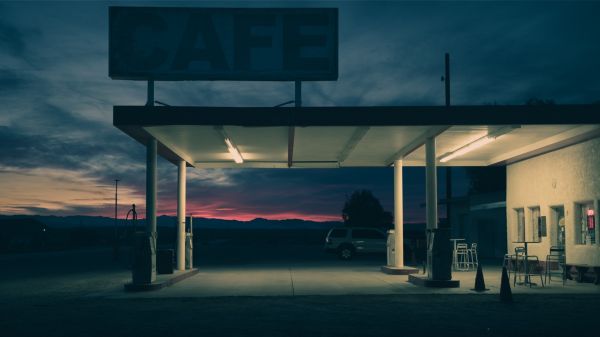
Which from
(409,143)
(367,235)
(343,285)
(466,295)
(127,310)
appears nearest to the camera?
(127,310)

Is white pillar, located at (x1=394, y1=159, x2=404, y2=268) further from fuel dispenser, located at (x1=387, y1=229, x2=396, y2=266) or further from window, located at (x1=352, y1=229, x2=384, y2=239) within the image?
window, located at (x1=352, y1=229, x2=384, y2=239)

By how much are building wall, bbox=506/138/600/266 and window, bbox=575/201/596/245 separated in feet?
0.30

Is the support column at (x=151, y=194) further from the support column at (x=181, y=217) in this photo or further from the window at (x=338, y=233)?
the window at (x=338, y=233)

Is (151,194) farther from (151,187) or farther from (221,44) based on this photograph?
(221,44)

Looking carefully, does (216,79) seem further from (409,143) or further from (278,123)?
(409,143)

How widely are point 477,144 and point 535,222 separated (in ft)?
15.5

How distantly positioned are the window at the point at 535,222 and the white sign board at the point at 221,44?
8946mm

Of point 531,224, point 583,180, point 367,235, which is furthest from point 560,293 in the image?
point 367,235

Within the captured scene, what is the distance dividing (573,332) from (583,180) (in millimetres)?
9132

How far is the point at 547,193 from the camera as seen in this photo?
794 inches

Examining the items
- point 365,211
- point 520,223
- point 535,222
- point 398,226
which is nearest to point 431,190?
point 398,226

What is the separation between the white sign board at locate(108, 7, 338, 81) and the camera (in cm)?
1725

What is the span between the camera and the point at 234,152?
2033cm

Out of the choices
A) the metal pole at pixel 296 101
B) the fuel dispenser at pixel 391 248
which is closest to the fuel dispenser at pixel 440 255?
the metal pole at pixel 296 101
